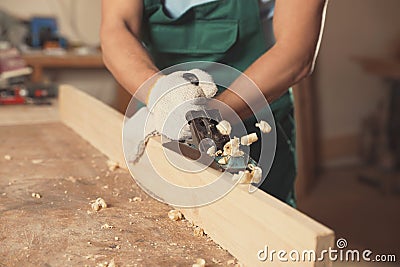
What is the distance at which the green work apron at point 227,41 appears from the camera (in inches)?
58.0

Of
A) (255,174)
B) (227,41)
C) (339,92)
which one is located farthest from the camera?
(339,92)

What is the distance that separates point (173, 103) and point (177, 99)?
0.4 inches

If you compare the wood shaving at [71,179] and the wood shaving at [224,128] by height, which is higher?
A: the wood shaving at [224,128]

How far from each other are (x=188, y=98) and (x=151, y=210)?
213 mm

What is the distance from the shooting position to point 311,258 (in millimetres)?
751

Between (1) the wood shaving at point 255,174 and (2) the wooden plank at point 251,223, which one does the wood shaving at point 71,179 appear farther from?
(1) the wood shaving at point 255,174

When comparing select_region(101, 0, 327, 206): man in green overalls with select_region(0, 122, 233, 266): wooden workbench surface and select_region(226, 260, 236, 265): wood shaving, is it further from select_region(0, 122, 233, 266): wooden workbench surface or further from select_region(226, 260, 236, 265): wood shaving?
select_region(226, 260, 236, 265): wood shaving

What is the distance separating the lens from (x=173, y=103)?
1120 mm

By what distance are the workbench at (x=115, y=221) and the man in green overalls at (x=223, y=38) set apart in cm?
17

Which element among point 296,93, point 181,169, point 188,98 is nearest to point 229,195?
point 181,169


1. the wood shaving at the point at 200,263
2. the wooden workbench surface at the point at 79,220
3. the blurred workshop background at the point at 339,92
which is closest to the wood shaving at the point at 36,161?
the wooden workbench surface at the point at 79,220

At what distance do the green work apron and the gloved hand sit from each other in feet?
1.05

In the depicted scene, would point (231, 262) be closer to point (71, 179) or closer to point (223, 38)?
point (71, 179)

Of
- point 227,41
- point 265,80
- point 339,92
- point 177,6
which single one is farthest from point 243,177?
point 339,92
